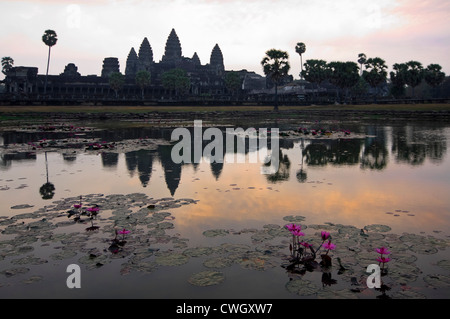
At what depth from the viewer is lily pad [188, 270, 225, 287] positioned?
4.71m

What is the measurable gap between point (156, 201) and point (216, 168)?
461 cm

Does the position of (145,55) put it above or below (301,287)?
above

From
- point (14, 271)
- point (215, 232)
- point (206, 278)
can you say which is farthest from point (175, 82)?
point (206, 278)

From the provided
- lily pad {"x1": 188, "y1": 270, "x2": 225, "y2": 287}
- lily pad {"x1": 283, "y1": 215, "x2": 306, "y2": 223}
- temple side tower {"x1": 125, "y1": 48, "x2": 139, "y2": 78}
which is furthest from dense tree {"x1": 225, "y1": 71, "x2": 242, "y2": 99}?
lily pad {"x1": 188, "y1": 270, "x2": 225, "y2": 287}

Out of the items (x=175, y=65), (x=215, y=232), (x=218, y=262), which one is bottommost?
(x=218, y=262)

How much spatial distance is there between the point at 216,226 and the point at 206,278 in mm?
1988

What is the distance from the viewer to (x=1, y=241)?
6.02m

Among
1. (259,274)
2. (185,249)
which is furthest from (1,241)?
(259,274)

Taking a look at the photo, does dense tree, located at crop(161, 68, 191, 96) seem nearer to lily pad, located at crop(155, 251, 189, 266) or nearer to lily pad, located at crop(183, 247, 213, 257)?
lily pad, located at crop(183, 247, 213, 257)

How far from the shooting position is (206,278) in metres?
4.84

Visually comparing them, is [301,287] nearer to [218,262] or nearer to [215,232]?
[218,262]

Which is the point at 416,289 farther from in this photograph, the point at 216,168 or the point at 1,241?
the point at 216,168

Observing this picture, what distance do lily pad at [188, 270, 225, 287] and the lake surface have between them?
0.05 feet

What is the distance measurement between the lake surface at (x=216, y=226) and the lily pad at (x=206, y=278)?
0.6 inches
